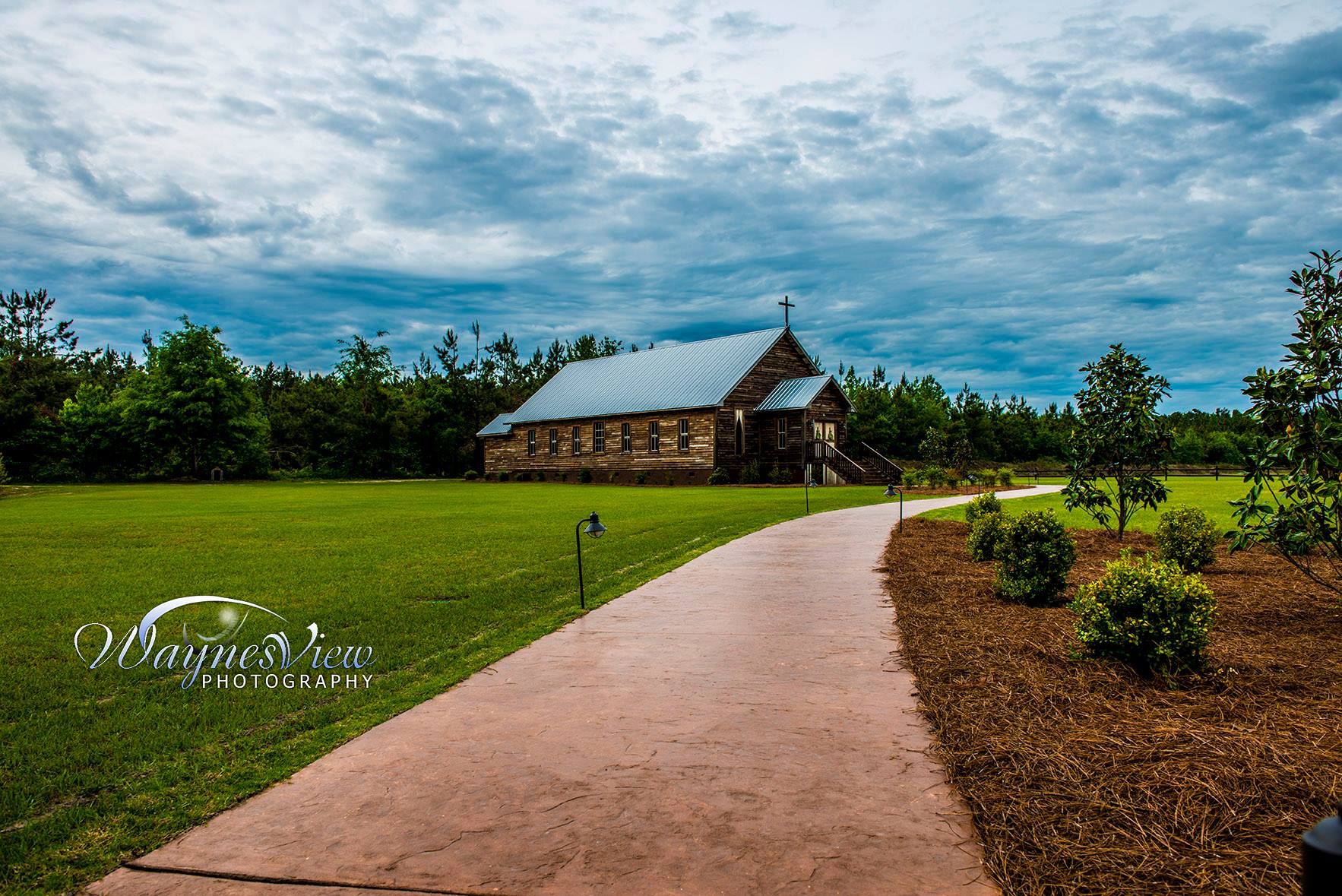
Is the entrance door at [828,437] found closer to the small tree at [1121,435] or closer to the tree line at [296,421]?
the tree line at [296,421]

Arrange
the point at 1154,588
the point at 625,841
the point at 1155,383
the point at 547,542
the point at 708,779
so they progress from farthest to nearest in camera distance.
A: the point at 547,542 → the point at 1155,383 → the point at 1154,588 → the point at 708,779 → the point at 625,841

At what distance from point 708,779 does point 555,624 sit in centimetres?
373

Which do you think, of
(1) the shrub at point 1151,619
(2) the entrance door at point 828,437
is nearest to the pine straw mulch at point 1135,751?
(1) the shrub at point 1151,619

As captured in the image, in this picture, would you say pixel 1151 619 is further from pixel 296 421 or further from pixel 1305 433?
pixel 296 421

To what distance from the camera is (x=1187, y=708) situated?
15.0 feet

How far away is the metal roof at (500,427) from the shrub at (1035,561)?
45923mm

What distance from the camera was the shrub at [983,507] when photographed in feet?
39.7

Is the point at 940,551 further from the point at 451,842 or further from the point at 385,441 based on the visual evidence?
the point at 385,441

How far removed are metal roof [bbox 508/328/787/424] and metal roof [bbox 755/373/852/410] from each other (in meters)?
1.87

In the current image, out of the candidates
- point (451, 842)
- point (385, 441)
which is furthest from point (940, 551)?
point (385, 441)

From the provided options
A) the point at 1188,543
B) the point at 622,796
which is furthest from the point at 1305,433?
the point at 622,796

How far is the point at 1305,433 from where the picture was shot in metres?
6.38

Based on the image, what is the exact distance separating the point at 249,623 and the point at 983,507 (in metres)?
10.3

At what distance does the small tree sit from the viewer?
515 inches
